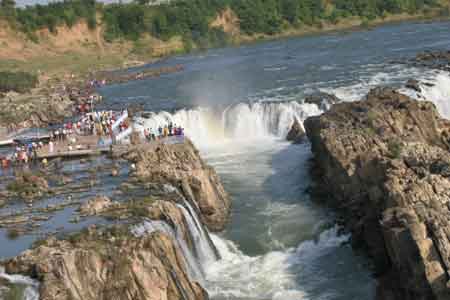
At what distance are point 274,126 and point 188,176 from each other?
2085 centimetres

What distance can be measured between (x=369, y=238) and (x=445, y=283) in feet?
26.3

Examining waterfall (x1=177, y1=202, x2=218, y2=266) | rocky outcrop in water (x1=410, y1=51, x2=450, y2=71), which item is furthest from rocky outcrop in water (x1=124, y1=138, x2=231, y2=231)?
rocky outcrop in water (x1=410, y1=51, x2=450, y2=71)

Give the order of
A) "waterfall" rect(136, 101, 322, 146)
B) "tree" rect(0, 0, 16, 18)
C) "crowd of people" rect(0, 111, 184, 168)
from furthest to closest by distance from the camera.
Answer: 1. "tree" rect(0, 0, 16, 18)
2. "waterfall" rect(136, 101, 322, 146)
3. "crowd of people" rect(0, 111, 184, 168)

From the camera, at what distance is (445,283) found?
2450cm

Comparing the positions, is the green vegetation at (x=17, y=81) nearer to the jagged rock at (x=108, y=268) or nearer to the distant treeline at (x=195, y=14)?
the distant treeline at (x=195, y=14)

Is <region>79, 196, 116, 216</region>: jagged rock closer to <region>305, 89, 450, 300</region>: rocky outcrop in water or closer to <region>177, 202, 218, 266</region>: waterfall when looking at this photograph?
<region>177, 202, 218, 266</region>: waterfall

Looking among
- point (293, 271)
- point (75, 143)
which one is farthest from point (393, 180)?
point (75, 143)

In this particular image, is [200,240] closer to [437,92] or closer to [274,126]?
[274,126]

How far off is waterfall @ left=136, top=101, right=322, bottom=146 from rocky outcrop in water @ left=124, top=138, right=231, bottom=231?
Answer: 50.4 ft

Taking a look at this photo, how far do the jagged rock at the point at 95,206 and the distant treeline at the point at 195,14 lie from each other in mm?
92889

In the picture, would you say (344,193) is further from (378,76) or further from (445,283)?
(378,76)

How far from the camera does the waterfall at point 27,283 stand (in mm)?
24453

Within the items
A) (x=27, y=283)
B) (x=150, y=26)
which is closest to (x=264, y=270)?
(x=27, y=283)

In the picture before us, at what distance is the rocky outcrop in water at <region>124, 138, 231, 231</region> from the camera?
37.8 metres
